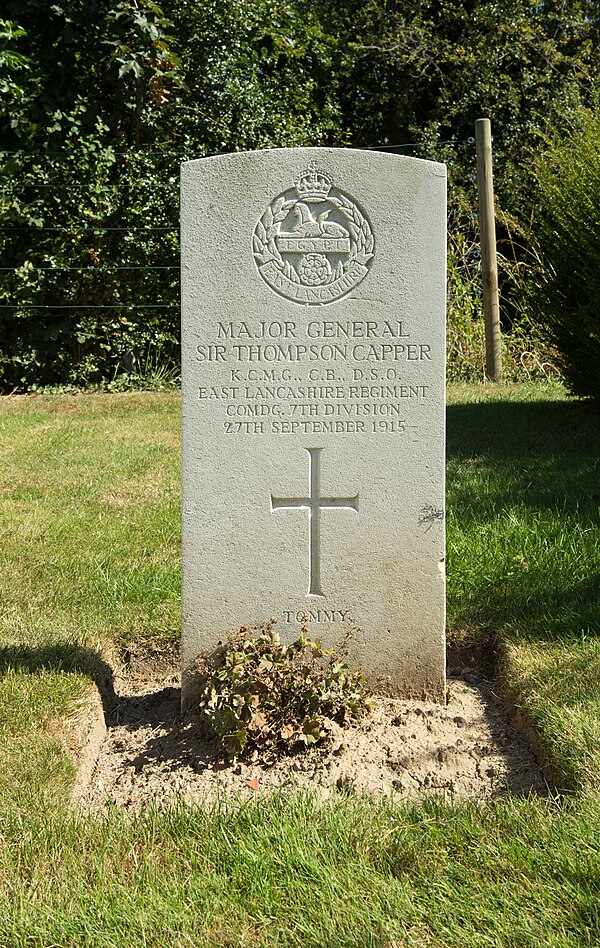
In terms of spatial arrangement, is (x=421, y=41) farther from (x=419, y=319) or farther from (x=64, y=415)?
(x=419, y=319)

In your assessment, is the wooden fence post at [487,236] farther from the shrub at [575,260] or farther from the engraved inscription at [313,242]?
the engraved inscription at [313,242]

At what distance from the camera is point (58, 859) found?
2244 mm

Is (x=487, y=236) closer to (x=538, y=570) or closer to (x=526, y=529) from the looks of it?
(x=526, y=529)

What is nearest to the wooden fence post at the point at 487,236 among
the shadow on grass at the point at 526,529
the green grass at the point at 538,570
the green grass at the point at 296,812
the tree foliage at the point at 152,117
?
the tree foliage at the point at 152,117

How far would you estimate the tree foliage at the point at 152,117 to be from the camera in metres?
9.05

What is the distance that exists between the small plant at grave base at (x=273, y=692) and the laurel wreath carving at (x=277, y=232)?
1.22 meters

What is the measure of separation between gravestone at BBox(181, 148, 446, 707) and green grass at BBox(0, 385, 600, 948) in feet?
1.82

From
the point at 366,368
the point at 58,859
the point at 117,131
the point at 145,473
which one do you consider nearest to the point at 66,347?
the point at 117,131

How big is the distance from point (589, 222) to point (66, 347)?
555 centimetres

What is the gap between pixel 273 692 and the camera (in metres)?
2.95

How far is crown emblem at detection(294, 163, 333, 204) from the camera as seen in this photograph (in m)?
3.04

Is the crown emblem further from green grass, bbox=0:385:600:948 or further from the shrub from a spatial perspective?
the shrub

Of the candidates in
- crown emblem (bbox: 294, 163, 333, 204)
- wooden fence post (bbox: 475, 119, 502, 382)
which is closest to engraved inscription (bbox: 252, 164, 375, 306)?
crown emblem (bbox: 294, 163, 333, 204)

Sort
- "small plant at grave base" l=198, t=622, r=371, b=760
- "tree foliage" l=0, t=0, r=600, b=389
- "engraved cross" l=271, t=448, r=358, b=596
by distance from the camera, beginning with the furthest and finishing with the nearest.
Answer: "tree foliage" l=0, t=0, r=600, b=389
"engraved cross" l=271, t=448, r=358, b=596
"small plant at grave base" l=198, t=622, r=371, b=760
